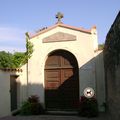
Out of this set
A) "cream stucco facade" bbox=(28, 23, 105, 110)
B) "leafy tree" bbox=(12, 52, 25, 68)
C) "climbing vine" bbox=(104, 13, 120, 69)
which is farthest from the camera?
"leafy tree" bbox=(12, 52, 25, 68)

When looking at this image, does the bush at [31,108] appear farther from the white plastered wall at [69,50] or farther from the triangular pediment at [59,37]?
the triangular pediment at [59,37]

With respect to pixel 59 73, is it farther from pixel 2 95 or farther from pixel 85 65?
pixel 2 95

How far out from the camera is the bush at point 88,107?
14.2m

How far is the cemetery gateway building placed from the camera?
15477mm

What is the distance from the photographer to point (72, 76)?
53.0 feet

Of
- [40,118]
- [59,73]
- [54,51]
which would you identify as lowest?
[40,118]

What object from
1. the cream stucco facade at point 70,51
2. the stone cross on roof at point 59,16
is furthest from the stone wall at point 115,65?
the stone cross on roof at point 59,16

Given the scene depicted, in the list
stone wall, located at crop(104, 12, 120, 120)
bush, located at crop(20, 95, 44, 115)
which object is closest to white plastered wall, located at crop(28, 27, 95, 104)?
bush, located at crop(20, 95, 44, 115)

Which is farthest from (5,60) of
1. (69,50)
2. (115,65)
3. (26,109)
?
(115,65)

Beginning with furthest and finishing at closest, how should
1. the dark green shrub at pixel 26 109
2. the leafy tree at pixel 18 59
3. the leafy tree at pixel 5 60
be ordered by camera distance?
the leafy tree at pixel 18 59, the dark green shrub at pixel 26 109, the leafy tree at pixel 5 60

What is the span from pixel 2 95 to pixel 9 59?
6.67 ft

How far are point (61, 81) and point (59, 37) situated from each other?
244 cm

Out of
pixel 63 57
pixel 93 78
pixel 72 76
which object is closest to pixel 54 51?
pixel 63 57

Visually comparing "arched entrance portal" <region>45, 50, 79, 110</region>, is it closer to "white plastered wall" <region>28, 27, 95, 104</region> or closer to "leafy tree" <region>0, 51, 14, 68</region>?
"white plastered wall" <region>28, 27, 95, 104</region>
